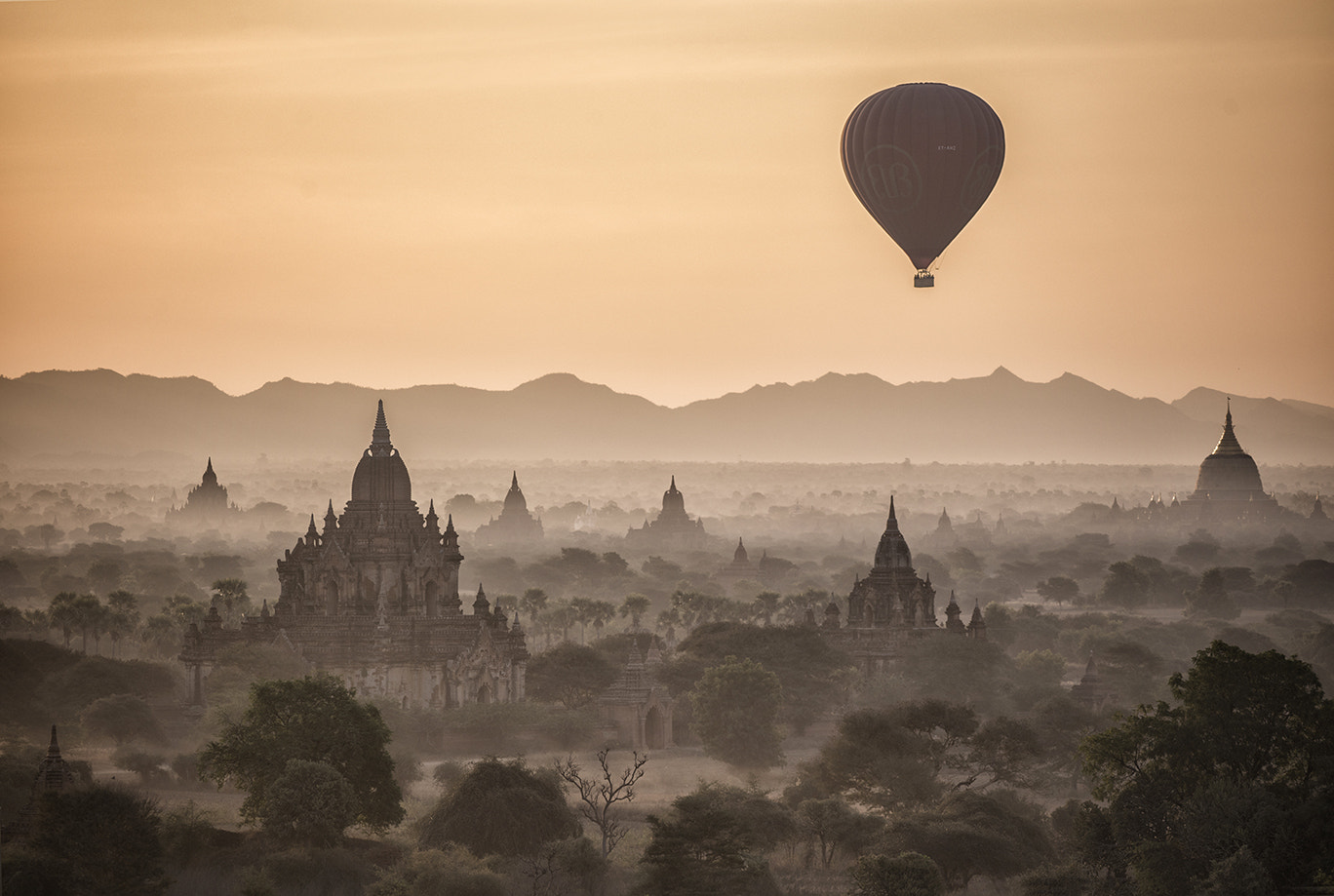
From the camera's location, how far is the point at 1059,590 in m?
132

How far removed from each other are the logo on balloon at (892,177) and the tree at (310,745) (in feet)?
82.0

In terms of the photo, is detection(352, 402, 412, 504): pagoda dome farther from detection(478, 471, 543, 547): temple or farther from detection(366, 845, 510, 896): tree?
detection(478, 471, 543, 547): temple

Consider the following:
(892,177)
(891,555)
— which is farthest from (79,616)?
(892,177)

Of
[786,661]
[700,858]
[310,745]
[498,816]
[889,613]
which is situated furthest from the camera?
[889,613]

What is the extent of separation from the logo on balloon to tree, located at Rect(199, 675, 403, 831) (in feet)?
82.0

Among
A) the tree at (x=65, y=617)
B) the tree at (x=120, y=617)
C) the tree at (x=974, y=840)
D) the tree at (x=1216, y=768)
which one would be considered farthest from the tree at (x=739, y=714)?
the tree at (x=65, y=617)

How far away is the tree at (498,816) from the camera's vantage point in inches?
1741

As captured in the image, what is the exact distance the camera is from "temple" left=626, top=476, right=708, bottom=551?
192 m

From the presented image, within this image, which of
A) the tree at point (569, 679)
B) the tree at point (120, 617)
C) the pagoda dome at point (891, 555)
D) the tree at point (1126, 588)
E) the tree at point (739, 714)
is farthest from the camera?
the tree at point (1126, 588)

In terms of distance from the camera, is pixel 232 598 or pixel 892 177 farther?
pixel 232 598

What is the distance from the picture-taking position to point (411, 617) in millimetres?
→ 67500

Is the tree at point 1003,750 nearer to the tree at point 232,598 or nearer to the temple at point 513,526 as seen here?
the tree at point 232,598

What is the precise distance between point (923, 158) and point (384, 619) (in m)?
21.8

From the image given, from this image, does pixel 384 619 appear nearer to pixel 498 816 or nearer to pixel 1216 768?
pixel 498 816
